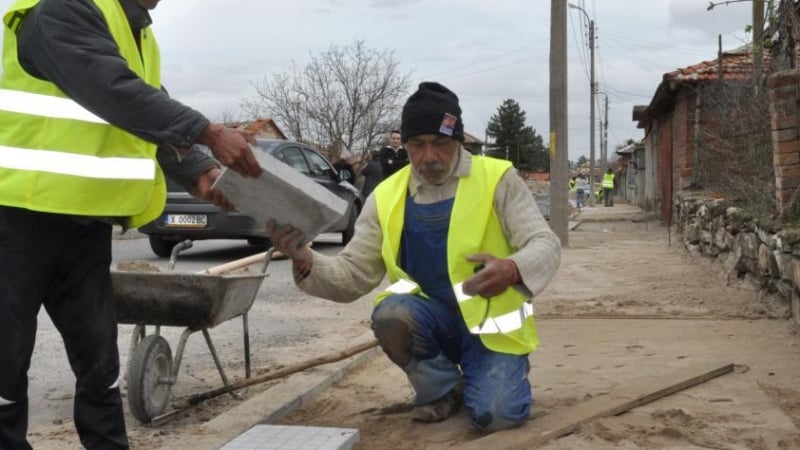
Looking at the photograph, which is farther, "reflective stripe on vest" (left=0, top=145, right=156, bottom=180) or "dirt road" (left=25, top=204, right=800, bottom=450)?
"dirt road" (left=25, top=204, right=800, bottom=450)

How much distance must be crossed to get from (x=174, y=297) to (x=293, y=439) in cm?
101

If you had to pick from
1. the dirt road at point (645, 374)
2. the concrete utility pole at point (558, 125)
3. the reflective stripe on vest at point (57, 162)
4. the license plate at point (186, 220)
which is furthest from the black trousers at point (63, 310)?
the concrete utility pole at point (558, 125)

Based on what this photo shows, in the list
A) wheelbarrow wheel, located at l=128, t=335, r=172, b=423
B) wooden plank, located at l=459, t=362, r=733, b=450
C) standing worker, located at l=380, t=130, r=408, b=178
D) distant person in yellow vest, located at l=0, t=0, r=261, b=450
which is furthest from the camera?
standing worker, located at l=380, t=130, r=408, b=178

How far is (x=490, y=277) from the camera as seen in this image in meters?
3.54

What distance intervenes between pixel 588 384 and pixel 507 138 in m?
88.9

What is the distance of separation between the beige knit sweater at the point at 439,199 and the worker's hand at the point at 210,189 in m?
0.64

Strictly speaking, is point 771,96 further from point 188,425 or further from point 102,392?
point 102,392

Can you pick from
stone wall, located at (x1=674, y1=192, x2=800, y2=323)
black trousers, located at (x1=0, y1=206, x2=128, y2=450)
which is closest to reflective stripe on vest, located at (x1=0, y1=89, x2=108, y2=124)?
black trousers, located at (x1=0, y1=206, x2=128, y2=450)

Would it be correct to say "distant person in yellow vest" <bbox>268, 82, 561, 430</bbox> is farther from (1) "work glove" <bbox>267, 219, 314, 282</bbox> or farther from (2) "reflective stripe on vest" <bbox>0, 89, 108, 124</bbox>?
(2) "reflective stripe on vest" <bbox>0, 89, 108, 124</bbox>

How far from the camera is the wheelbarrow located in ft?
14.1

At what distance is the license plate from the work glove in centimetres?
774

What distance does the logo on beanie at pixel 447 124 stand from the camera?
4.05 metres

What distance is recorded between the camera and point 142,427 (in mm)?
4352

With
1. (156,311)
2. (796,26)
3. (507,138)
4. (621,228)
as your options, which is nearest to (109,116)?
(156,311)
